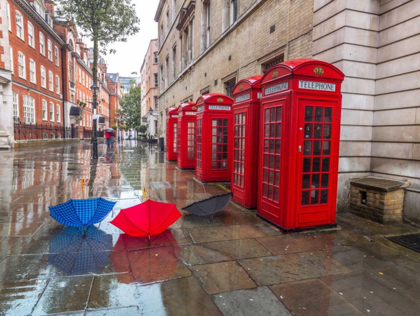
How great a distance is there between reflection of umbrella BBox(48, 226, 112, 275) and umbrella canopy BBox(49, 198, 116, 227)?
23cm

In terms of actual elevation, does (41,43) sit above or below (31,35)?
above

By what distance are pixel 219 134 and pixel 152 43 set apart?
34523 millimetres

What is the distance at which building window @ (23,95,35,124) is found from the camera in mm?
26172

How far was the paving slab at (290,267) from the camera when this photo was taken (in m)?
3.19

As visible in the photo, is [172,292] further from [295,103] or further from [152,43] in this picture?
[152,43]

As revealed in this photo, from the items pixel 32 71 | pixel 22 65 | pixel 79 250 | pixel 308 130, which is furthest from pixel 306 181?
pixel 32 71

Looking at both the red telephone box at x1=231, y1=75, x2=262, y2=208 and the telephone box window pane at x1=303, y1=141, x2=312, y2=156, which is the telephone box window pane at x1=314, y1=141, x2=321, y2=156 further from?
the red telephone box at x1=231, y1=75, x2=262, y2=208

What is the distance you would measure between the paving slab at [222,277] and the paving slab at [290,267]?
0.11m

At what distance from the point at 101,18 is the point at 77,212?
63.7ft

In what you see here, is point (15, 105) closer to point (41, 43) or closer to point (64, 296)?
point (41, 43)

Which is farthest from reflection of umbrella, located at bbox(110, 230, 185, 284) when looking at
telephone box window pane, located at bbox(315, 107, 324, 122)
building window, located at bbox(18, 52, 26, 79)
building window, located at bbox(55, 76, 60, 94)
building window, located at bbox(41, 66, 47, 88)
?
building window, located at bbox(55, 76, 60, 94)

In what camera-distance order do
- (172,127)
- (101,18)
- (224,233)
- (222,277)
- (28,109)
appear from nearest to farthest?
(222,277)
(224,233)
(172,127)
(101,18)
(28,109)

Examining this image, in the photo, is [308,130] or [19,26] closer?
[308,130]

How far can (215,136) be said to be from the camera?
8844mm
